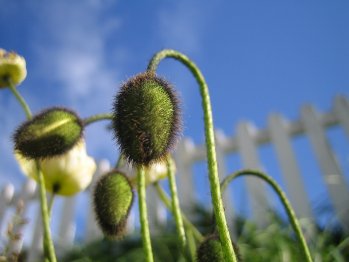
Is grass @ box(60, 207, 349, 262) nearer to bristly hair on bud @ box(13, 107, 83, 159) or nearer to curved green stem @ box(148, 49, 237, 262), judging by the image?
bristly hair on bud @ box(13, 107, 83, 159)

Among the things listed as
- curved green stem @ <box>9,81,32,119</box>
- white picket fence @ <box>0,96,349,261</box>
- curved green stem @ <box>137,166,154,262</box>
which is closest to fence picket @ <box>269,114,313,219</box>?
white picket fence @ <box>0,96,349,261</box>

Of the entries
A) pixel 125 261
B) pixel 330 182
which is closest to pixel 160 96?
pixel 125 261

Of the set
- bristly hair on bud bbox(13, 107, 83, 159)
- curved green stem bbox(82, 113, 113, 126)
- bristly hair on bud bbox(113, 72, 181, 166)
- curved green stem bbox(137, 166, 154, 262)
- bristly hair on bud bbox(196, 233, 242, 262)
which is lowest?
bristly hair on bud bbox(196, 233, 242, 262)

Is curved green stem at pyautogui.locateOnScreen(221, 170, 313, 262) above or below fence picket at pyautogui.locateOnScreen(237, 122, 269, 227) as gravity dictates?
below

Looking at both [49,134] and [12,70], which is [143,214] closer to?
[49,134]

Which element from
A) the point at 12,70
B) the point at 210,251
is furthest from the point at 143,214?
the point at 12,70

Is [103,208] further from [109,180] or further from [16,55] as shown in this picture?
[16,55]
